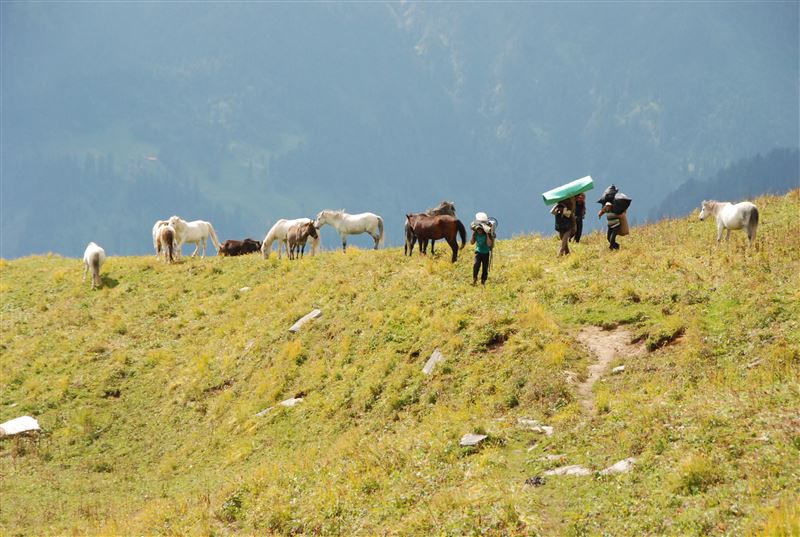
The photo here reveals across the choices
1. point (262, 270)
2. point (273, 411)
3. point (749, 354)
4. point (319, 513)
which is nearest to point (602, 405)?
point (749, 354)

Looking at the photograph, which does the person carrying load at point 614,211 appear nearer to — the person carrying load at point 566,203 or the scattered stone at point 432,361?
the person carrying load at point 566,203

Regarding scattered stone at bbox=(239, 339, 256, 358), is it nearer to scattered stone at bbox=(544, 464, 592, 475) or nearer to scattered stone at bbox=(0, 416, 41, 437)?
scattered stone at bbox=(0, 416, 41, 437)

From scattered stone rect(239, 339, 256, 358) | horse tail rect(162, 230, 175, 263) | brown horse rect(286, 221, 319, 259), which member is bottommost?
scattered stone rect(239, 339, 256, 358)

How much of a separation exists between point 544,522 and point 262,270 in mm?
23890

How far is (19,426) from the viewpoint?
24.5m

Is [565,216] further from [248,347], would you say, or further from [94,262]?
[94,262]

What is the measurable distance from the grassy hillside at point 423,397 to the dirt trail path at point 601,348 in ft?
0.93

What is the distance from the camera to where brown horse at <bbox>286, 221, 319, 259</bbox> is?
115ft

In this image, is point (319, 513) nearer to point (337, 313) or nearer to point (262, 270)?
point (337, 313)

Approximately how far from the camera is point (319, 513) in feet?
46.7

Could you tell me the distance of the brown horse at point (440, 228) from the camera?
26938 mm

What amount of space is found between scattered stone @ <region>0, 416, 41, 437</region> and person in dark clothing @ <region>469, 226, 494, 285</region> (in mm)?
14418

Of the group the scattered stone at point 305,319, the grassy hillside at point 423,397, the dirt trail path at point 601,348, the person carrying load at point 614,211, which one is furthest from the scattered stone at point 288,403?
the person carrying load at point 614,211

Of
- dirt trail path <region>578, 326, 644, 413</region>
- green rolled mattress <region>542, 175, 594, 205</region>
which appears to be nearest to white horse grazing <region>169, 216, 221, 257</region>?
green rolled mattress <region>542, 175, 594, 205</region>
